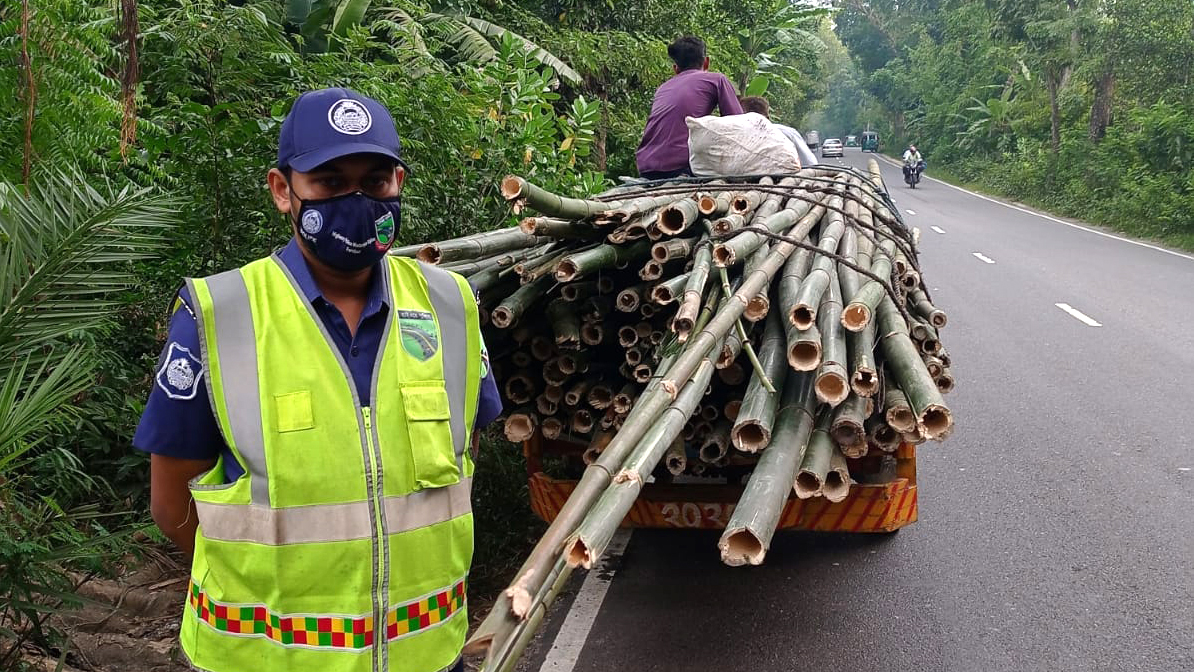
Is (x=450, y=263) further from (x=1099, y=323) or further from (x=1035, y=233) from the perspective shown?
(x=1035, y=233)

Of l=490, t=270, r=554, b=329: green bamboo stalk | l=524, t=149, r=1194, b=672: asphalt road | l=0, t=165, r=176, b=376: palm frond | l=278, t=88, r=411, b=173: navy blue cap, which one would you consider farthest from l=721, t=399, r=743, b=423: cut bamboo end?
l=0, t=165, r=176, b=376: palm frond

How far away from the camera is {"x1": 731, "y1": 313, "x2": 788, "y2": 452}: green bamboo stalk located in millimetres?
3043

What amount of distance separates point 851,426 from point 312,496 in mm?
1764

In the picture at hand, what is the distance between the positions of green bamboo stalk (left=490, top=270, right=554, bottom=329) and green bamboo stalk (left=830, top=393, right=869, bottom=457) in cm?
114

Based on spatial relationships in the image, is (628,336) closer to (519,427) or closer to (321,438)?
(519,427)

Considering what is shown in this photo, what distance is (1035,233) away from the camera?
21.1m

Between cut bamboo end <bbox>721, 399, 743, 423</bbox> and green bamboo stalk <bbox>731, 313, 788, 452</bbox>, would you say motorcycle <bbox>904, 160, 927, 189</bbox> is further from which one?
green bamboo stalk <bbox>731, 313, 788, 452</bbox>

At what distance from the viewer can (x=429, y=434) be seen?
198cm

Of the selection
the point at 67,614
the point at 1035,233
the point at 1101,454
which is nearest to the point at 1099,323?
the point at 1101,454

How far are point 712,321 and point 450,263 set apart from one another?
127cm

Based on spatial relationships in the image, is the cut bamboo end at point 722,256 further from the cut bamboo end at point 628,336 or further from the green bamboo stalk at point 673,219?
the cut bamboo end at point 628,336

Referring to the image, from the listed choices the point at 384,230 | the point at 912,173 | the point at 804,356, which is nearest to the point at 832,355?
the point at 804,356

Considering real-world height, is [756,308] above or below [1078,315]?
above

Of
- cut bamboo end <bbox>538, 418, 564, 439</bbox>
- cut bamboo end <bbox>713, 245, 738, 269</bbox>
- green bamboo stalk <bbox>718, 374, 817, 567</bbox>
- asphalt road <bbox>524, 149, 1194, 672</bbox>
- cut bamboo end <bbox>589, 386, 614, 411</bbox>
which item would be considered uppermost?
cut bamboo end <bbox>713, 245, 738, 269</bbox>
